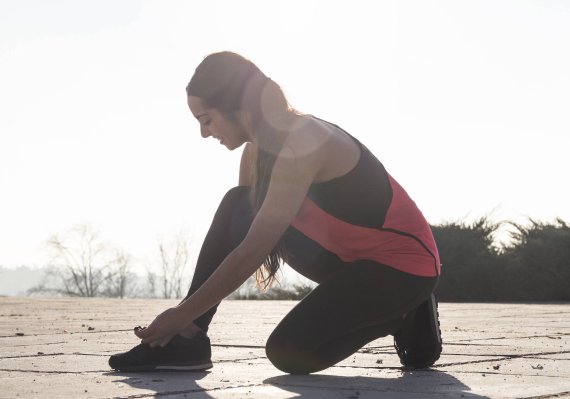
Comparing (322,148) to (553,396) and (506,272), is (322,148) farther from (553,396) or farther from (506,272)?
(506,272)

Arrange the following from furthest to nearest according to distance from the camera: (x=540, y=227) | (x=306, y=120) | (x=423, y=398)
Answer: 1. (x=540, y=227)
2. (x=306, y=120)
3. (x=423, y=398)

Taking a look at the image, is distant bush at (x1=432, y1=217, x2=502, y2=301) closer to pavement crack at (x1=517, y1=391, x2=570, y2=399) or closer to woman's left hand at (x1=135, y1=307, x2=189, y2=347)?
woman's left hand at (x1=135, y1=307, x2=189, y2=347)

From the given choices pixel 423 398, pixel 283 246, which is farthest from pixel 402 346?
pixel 423 398

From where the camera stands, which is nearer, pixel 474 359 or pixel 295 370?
pixel 295 370

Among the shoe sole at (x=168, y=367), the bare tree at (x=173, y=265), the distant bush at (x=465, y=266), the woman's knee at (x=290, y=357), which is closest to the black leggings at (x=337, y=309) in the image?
the woman's knee at (x=290, y=357)

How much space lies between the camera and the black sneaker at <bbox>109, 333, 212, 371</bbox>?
314cm

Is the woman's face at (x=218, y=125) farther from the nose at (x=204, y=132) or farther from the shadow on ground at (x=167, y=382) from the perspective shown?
the shadow on ground at (x=167, y=382)

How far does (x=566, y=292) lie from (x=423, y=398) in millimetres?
10676

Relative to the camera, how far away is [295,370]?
3.09 meters

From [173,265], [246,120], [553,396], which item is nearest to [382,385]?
[553,396]

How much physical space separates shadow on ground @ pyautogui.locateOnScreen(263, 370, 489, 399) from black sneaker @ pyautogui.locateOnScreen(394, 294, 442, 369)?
4.6 inches

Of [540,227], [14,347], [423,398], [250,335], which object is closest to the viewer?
[423,398]

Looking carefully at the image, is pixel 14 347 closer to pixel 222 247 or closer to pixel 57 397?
pixel 222 247

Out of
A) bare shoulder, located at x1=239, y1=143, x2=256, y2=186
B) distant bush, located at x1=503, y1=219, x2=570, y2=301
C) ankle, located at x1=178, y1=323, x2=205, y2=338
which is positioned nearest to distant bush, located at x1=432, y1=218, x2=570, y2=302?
distant bush, located at x1=503, y1=219, x2=570, y2=301
